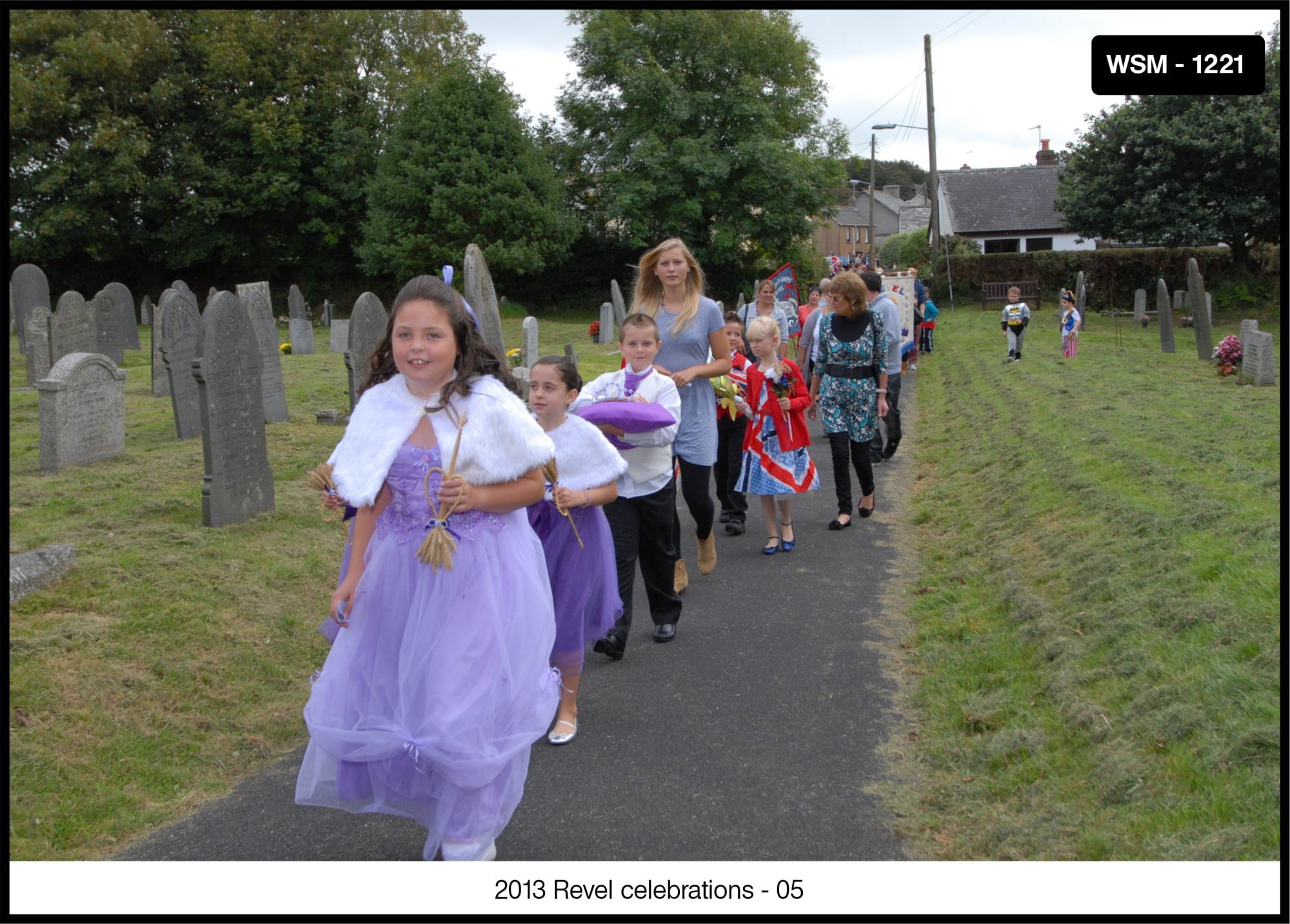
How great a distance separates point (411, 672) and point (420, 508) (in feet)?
1.75

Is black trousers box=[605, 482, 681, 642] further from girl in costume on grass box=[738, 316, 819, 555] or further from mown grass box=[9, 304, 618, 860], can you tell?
girl in costume on grass box=[738, 316, 819, 555]

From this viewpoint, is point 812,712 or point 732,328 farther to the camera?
point 732,328

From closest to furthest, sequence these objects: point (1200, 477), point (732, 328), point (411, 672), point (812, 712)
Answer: point (411, 672) → point (812, 712) → point (1200, 477) → point (732, 328)

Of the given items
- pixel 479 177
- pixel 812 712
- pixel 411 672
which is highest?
pixel 479 177

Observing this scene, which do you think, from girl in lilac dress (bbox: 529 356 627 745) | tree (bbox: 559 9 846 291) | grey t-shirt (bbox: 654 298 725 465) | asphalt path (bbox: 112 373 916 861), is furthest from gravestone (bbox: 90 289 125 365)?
tree (bbox: 559 9 846 291)

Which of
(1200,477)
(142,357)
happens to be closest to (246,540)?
(1200,477)

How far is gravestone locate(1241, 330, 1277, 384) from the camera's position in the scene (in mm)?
15344

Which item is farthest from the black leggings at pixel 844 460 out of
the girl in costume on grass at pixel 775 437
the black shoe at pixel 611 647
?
the black shoe at pixel 611 647

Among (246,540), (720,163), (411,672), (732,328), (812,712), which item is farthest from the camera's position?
(720,163)

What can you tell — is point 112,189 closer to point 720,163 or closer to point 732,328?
point 720,163

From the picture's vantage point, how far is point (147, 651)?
5.35 m

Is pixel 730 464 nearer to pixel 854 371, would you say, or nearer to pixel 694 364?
pixel 854 371

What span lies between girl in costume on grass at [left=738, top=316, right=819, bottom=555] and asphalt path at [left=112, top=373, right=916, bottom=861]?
4.25ft

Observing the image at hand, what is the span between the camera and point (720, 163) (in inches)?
1532
